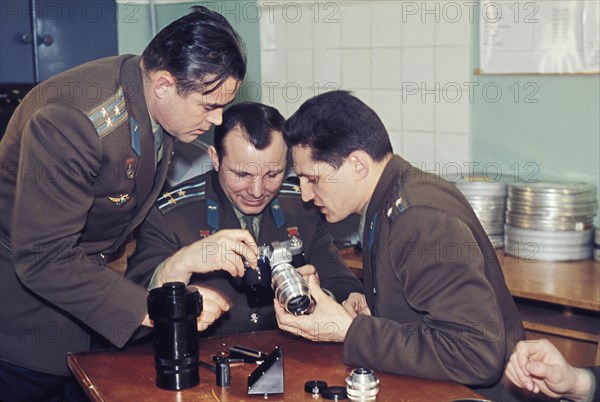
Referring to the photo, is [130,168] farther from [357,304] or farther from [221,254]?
[357,304]

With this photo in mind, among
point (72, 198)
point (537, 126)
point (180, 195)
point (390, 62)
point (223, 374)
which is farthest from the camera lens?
point (390, 62)

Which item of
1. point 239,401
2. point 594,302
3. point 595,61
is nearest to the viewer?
point 239,401

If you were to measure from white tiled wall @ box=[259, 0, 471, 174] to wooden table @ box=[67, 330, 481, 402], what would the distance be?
176cm

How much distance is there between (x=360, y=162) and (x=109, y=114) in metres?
0.67

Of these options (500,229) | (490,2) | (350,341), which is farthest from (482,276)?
(490,2)

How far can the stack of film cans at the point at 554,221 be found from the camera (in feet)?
10.8

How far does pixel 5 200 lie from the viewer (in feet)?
7.71

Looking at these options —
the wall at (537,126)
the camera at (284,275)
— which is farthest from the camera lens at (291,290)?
the wall at (537,126)

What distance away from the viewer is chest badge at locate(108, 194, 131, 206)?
233 centimetres

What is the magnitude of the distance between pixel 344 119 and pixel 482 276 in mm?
601

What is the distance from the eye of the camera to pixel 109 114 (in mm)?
2211

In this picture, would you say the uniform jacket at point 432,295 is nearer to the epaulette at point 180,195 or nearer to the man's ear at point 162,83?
the man's ear at point 162,83

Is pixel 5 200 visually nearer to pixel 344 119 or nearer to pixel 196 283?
pixel 196 283

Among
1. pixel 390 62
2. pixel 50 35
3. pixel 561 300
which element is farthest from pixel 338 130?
pixel 50 35
